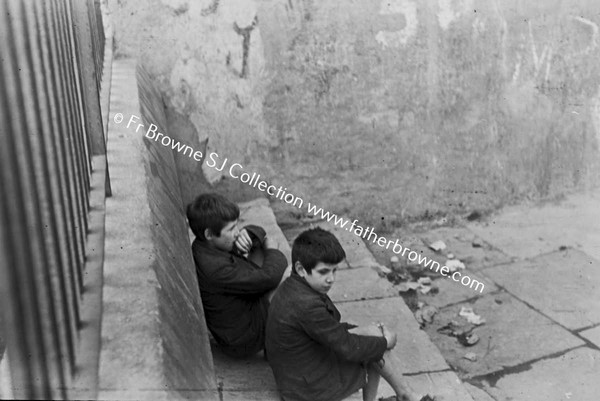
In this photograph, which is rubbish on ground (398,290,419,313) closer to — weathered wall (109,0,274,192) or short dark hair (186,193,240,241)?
weathered wall (109,0,274,192)

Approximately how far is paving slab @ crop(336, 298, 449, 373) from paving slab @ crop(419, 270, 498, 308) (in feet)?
1.64

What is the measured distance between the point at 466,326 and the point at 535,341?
427 mm

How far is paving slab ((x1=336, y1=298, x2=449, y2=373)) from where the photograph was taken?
3.55m

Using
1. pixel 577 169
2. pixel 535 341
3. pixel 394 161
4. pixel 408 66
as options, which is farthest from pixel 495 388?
pixel 577 169

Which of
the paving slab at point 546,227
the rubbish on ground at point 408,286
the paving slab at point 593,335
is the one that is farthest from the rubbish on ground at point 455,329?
the paving slab at point 546,227

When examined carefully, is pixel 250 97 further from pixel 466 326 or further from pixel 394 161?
pixel 466 326

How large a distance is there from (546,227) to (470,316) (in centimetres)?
162

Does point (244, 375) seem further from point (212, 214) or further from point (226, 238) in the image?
point (212, 214)

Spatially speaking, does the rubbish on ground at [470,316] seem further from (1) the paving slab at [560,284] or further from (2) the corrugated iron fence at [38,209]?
(2) the corrugated iron fence at [38,209]

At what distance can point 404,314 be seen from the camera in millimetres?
4004

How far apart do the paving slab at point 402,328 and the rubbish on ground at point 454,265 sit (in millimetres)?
922

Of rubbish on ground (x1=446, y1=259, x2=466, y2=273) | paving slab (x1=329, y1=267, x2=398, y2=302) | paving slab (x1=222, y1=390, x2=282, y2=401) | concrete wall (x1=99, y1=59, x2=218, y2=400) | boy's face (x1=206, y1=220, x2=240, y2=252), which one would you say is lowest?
rubbish on ground (x1=446, y1=259, x2=466, y2=273)

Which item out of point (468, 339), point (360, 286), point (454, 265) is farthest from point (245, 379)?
point (454, 265)

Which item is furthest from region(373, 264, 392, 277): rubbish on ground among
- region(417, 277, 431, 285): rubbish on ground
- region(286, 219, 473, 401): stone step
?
region(417, 277, 431, 285): rubbish on ground
